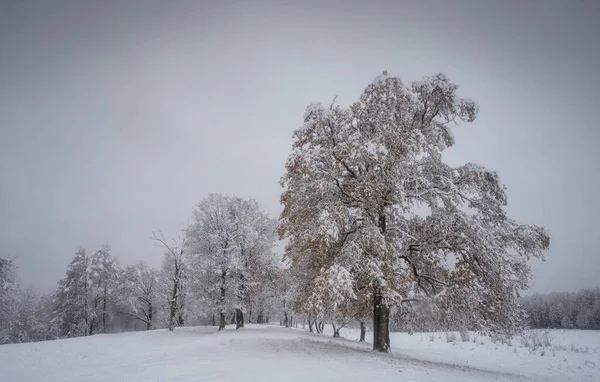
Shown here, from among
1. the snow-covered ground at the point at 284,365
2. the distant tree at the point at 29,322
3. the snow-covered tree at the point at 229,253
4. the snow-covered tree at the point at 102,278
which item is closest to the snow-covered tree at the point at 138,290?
the snow-covered tree at the point at 102,278

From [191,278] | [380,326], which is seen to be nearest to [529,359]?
[380,326]

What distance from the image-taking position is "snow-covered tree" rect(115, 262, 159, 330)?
45.1 m

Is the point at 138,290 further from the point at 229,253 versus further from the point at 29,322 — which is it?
the point at 229,253

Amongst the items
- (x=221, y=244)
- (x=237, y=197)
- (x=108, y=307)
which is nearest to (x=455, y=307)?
(x=221, y=244)

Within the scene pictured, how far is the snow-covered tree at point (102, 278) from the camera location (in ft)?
139

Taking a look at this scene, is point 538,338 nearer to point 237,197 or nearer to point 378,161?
point 378,161

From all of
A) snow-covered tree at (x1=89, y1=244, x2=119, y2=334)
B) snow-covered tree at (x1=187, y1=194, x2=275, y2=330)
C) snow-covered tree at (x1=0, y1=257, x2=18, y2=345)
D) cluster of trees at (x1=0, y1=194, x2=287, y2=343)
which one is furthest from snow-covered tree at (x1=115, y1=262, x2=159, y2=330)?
snow-covered tree at (x1=187, y1=194, x2=275, y2=330)

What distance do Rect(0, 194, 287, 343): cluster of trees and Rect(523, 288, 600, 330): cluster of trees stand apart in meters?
70.7

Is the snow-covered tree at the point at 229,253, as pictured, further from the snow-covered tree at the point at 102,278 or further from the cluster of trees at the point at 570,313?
the cluster of trees at the point at 570,313

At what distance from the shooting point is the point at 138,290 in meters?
46.6

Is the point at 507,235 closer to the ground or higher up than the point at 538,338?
higher up

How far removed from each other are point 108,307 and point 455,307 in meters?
51.6

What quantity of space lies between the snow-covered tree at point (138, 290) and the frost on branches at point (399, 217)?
1603 inches

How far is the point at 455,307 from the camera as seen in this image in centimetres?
1184
